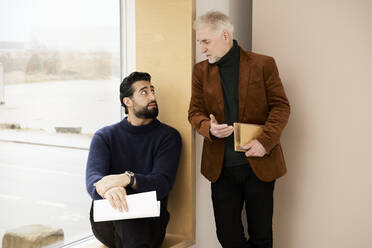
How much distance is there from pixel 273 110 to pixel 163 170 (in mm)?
652

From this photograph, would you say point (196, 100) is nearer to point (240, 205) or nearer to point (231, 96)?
point (231, 96)

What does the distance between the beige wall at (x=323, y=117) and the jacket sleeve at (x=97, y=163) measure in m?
1.02

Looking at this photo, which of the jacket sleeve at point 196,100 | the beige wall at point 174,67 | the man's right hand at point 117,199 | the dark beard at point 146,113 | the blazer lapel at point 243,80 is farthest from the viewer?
the beige wall at point 174,67

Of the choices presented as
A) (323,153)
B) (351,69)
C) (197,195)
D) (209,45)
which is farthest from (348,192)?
(209,45)

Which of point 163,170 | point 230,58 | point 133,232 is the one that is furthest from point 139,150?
point 230,58

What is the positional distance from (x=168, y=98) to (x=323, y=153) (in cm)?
94

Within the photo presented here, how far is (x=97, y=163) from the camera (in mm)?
2328

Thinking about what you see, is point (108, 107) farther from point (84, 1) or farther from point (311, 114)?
point (311, 114)

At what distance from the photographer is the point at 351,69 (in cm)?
229

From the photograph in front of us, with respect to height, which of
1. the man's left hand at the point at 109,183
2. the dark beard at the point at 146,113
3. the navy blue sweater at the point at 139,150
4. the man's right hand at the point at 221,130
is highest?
the dark beard at the point at 146,113

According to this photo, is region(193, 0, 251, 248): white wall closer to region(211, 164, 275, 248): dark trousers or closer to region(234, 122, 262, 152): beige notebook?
region(211, 164, 275, 248): dark trousers

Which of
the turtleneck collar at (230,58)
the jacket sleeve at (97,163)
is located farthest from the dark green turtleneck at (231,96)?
the jacket sleeve at (97,163)

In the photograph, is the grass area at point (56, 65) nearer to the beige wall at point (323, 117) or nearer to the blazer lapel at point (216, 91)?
the blazer lapel at point (216, 91)

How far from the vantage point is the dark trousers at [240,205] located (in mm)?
2258
